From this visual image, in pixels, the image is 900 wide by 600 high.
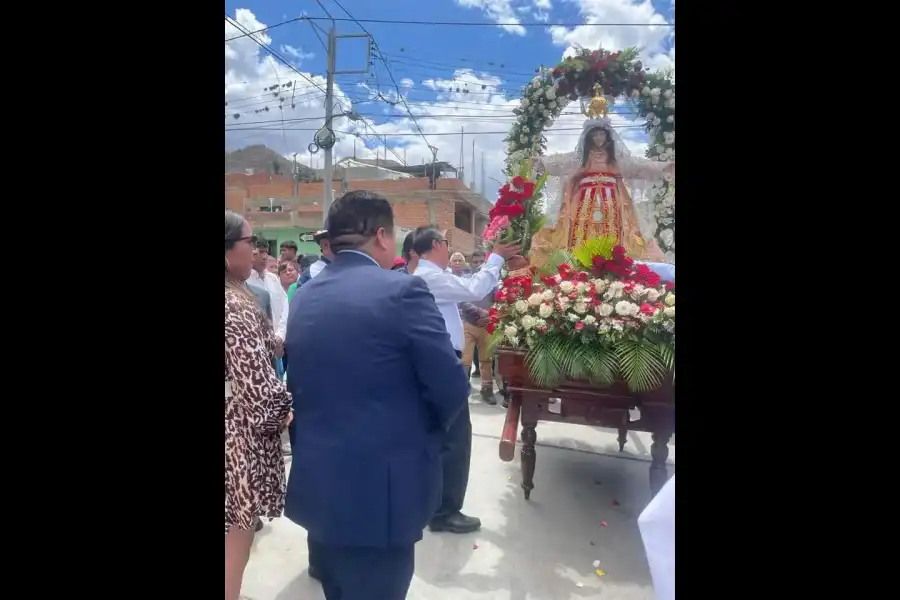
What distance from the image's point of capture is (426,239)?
3115 millimetres

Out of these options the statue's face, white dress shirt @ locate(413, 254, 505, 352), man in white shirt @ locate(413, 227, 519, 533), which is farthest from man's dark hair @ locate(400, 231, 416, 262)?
the statue's face

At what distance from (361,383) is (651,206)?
349 cm

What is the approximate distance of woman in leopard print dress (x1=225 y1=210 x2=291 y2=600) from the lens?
5.26 ft

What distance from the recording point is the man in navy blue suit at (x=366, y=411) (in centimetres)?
148

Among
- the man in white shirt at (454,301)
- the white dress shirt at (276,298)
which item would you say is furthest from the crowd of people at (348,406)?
the white dress shirt at (276,298)

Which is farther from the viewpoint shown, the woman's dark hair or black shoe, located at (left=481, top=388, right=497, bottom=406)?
black shoe, located at (left=481, top=388, right=497, bottom=406)

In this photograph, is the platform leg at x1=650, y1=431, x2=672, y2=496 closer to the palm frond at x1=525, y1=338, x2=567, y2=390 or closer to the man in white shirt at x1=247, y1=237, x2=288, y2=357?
the palm frond at x1=525, y1=338, x2=567, y2=390

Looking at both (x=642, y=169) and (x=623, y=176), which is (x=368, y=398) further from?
(x=642, y=169)

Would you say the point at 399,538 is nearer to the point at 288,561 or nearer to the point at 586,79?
the point at 288,561

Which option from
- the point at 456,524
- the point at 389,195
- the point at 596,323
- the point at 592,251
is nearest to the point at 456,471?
the point at 456,524

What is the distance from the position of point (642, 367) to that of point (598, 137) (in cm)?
234

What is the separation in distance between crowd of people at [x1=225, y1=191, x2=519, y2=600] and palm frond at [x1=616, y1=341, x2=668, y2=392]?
112cm

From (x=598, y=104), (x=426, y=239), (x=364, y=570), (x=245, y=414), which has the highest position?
(x=598, y=104)
